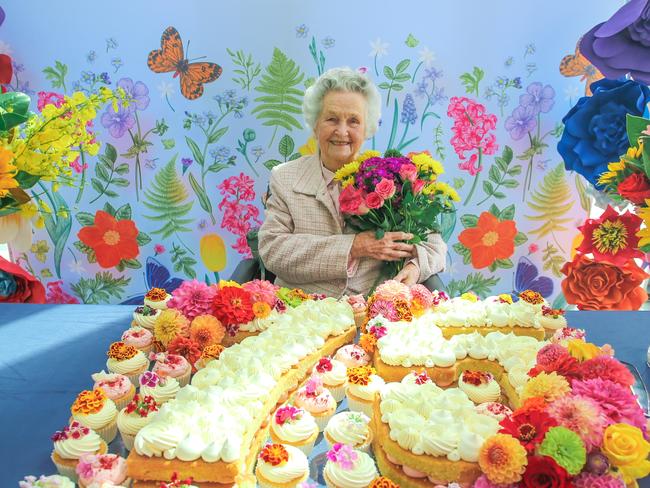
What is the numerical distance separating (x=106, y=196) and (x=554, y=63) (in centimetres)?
283

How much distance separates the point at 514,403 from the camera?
1461 mm

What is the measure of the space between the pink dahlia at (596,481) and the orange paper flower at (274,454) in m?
0.59

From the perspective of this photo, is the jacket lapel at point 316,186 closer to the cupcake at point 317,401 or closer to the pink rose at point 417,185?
the pink rose at point 417,185

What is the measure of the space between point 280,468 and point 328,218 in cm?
144

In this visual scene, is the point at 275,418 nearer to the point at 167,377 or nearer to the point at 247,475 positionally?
the point at 247,475

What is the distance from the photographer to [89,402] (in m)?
1.38

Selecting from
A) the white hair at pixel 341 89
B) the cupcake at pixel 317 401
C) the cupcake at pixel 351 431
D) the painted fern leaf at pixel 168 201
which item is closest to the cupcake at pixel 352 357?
the cupcake at pixel 317 401

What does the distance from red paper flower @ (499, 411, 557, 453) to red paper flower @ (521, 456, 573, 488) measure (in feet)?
0.14

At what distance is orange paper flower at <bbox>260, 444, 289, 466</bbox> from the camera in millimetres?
1201

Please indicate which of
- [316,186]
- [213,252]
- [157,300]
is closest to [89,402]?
[157,300]

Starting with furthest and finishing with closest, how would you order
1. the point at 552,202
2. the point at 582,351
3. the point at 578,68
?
the point at 552,202
the point at 578,68
the point at 582,351

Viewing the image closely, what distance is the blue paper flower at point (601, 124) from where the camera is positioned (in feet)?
5.52

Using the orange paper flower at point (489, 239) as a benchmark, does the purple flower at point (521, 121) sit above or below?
above

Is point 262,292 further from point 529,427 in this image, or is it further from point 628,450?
point 628,450
